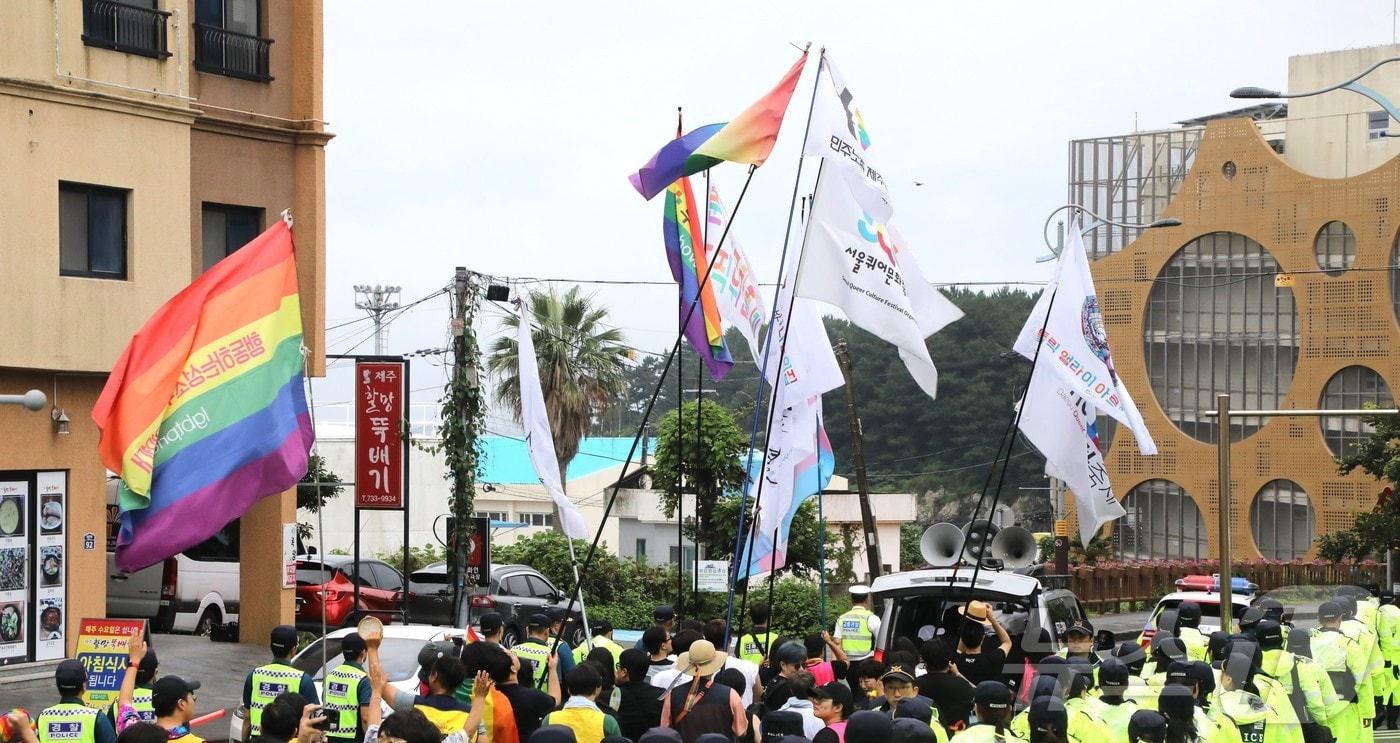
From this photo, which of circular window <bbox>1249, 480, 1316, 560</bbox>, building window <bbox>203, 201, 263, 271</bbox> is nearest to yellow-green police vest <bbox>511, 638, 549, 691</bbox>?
building window <bbox>203, 201, 263, 271</bbox>

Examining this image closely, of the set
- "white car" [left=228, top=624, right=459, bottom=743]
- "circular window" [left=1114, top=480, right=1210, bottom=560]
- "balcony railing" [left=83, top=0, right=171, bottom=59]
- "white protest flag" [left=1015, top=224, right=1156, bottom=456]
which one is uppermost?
"balcony railing" [left=83, top=0, right=171, bottom=59]

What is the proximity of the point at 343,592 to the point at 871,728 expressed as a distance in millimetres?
19626

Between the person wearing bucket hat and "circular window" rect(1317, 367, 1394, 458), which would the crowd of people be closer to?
the person wearing bucket hat

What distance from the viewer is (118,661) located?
13.2m

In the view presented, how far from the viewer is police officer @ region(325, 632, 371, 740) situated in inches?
410

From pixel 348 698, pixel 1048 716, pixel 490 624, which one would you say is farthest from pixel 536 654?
pixel 1048 716

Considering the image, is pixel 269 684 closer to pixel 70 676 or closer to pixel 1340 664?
pixel 70 676

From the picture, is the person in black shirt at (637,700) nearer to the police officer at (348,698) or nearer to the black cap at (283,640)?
the police officer at (348,698)

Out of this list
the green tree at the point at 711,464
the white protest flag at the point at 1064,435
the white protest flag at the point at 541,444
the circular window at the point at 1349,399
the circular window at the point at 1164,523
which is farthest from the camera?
the circular window at the point at 1164,523

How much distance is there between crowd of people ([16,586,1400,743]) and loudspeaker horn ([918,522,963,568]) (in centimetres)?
576

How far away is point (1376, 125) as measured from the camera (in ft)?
206

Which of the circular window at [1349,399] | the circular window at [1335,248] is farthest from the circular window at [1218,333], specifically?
the circular window at [1349,399]

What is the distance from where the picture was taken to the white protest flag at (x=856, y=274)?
12.9 m

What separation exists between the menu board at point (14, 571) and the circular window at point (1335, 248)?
47.5 m
